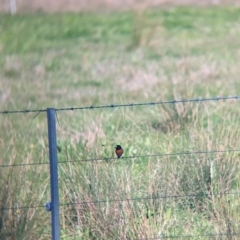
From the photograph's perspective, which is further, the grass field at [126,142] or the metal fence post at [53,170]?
the grass field at [126,142]

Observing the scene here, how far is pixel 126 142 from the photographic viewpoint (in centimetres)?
733

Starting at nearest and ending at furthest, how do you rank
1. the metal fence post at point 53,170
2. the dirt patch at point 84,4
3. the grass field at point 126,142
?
the metal fence post at point 53,170
the grass field at point 126,142
the dirt patch at point 84,4

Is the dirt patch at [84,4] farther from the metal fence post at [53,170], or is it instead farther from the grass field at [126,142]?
the metal fence post at [53,170]

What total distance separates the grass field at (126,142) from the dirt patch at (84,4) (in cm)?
644

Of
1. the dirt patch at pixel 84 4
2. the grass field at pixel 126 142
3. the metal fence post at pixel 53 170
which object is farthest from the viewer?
the dirt patch at pixel 84 4

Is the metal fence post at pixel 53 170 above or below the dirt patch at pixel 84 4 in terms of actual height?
below

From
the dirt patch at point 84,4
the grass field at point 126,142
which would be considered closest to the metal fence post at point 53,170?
the grass field at point 126,142

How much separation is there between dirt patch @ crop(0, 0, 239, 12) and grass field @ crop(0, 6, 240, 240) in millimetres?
6438

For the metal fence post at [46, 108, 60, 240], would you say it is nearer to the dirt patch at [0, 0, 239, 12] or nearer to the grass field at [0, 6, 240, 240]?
the grass field at [0, 6, 240, 240]

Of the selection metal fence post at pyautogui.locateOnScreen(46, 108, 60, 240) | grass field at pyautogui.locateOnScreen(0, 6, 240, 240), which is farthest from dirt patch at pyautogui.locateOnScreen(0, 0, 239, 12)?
metal fence post at pyautogui.locateOnScreen(46, 108, 60, 240)

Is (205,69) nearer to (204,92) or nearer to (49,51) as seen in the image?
(204,92)

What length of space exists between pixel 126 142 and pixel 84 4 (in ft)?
56.4

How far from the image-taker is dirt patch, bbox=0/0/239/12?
22.7 m

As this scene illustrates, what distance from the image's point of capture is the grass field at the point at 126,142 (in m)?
5.95
